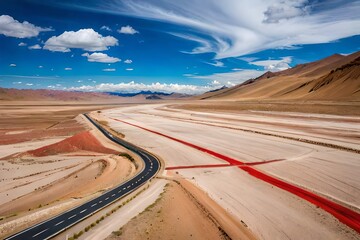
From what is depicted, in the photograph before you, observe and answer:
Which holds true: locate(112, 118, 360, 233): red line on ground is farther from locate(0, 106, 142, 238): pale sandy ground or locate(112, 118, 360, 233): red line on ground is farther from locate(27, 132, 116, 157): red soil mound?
locate(27, 132, 116, 157): red soil mound

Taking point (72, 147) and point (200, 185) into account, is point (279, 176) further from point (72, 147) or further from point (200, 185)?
point (72, 147)

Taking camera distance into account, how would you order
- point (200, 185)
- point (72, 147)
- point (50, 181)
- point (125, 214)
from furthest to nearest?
point (72, 147)
point (50, 181)
point (200, 185)
point (125, 214)

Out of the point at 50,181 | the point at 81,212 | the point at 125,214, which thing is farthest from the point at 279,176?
the point at 50,181

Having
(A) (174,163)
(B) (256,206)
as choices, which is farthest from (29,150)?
(B) (256,206)

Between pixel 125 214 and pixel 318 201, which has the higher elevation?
pixel 318 201

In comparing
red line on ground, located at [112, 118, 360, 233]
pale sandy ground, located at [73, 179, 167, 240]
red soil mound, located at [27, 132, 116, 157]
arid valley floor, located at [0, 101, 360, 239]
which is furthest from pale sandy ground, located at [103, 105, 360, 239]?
red soil mound, located at [27, 132, 116, 157]

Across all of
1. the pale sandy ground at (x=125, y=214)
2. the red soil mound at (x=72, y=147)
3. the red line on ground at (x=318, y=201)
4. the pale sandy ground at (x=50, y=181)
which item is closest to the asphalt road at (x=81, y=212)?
the pale sandy ground at (x=50, y=181)
